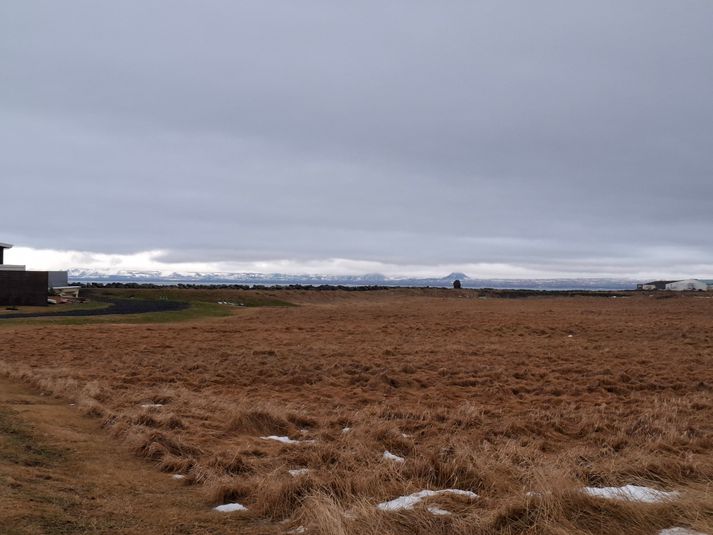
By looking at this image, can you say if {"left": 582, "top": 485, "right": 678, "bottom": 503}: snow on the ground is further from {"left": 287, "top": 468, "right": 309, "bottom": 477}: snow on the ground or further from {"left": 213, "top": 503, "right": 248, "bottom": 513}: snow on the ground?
{"left": 213, "top": 503, "right": 248, "bottom": 513}: snow on the ground

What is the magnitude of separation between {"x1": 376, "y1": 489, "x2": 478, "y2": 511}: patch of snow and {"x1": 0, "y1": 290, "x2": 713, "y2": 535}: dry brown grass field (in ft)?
0.45

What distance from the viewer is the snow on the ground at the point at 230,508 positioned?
554 cm

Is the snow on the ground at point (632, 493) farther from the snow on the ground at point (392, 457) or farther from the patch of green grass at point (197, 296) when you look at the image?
the patch of green grass at point (197, 296)

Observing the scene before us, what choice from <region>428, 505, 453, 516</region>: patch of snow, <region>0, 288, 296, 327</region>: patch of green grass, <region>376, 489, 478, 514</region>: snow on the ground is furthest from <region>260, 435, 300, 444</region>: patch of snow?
<region>0, 288, 296, 327</region>: patch of green grass

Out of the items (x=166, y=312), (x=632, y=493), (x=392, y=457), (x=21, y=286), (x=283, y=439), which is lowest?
(x=283, y=439)

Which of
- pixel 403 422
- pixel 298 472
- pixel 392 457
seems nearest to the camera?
pixel 298 472

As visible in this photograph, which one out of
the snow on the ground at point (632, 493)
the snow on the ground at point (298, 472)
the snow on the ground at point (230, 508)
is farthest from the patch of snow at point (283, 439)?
the snow on the ground at point (632, 493)

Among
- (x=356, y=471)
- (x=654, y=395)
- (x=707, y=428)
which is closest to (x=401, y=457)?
(x=356, y=471)

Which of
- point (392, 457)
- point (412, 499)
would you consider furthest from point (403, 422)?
point (412, 499)

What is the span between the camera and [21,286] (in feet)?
133

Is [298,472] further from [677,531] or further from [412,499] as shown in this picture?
[677,531]

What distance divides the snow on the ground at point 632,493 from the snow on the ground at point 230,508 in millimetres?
3355

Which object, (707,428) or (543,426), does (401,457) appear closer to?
(543,426)

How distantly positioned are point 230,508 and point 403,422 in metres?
4.83
